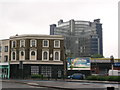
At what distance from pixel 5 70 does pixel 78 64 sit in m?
18.0

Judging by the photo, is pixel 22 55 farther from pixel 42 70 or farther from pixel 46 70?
pixel 46 70

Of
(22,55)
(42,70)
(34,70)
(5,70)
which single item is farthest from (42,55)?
(5,70)

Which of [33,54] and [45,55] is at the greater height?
[33,54]

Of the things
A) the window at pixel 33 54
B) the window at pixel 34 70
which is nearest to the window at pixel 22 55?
the window at pixel 33 54

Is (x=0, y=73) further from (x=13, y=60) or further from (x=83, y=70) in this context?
(x=83, y=70)

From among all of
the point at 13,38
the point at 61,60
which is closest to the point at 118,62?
the point at 61,60

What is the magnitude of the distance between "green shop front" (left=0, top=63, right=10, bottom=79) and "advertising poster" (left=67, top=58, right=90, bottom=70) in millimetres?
14713

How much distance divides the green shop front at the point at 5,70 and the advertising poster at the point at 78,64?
14713 millimetres

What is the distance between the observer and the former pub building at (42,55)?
5781 centimetres

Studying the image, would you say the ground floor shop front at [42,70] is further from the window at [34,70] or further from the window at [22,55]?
the window at [22,55]

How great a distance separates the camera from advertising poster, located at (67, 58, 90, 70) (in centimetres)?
6011

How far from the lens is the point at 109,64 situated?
67438 millimetres

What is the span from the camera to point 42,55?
5819 cm

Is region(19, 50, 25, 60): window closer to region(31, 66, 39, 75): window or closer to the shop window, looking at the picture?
the shop window
